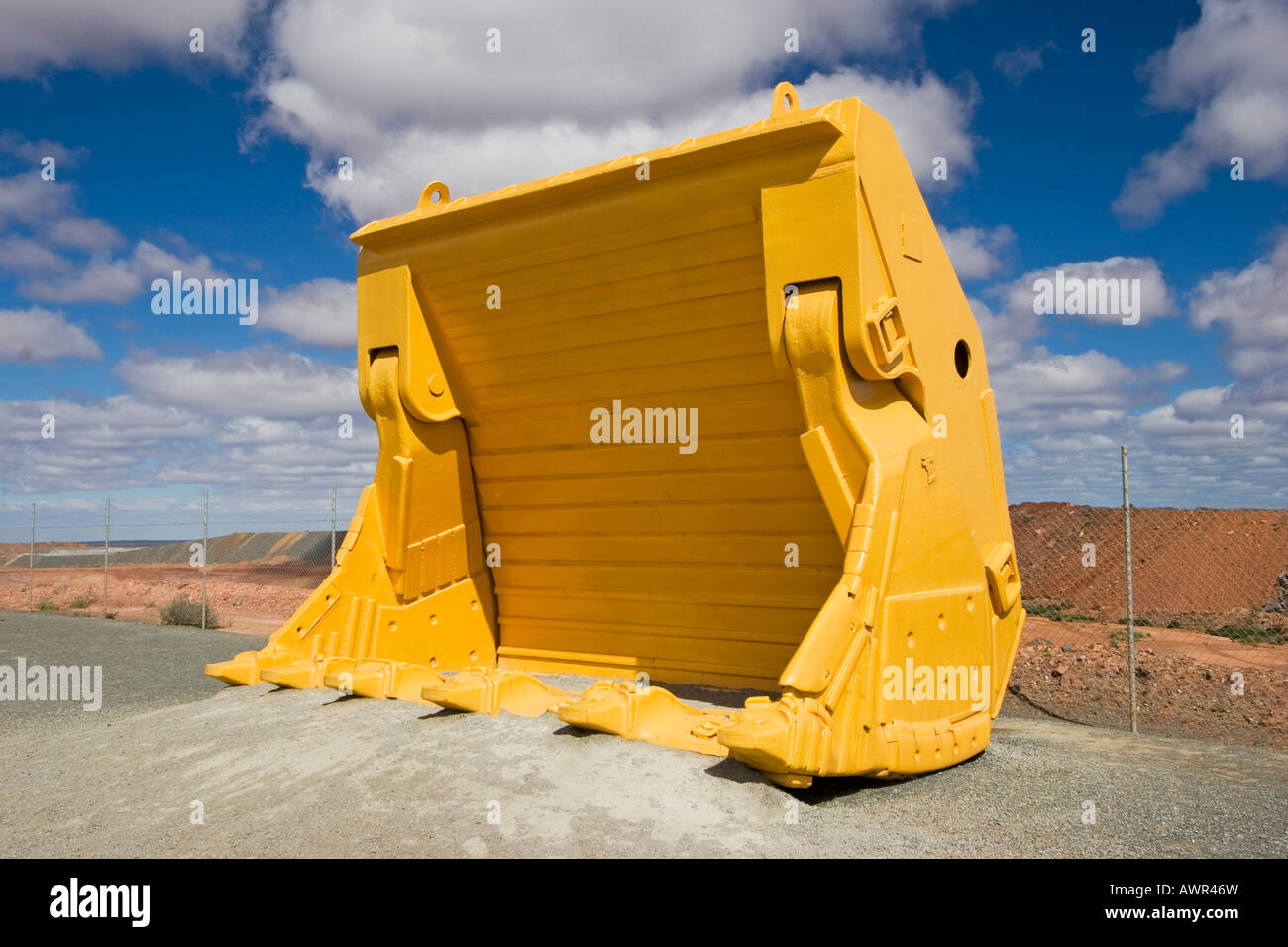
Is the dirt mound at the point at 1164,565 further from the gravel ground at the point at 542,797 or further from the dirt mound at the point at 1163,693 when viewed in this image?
the gravel ground at the point at 542,797

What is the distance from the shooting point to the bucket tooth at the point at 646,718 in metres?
4.25

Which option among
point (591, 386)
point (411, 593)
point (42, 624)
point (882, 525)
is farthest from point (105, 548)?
point (882, 525)

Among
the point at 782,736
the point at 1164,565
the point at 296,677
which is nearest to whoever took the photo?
the point at 782,736

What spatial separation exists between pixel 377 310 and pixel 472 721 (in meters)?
3.02

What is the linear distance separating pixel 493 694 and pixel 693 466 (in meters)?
2.05

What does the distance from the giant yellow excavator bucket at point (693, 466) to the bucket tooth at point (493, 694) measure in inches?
0.6

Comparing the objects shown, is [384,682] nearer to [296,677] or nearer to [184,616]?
[296,677]

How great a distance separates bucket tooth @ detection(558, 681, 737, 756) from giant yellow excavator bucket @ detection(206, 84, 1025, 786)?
0.01m

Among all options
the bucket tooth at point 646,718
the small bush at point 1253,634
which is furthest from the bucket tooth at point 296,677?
the small bush at point 1253,634

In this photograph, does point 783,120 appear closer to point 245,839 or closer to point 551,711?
→ point 551,711

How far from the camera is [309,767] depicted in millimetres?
4328

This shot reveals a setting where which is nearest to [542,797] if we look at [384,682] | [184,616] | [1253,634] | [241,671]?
[384,682]

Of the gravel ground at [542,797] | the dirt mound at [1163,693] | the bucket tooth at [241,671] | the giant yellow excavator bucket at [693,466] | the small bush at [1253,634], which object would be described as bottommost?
the small bush at [1253,634]

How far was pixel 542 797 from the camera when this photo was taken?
378cm
